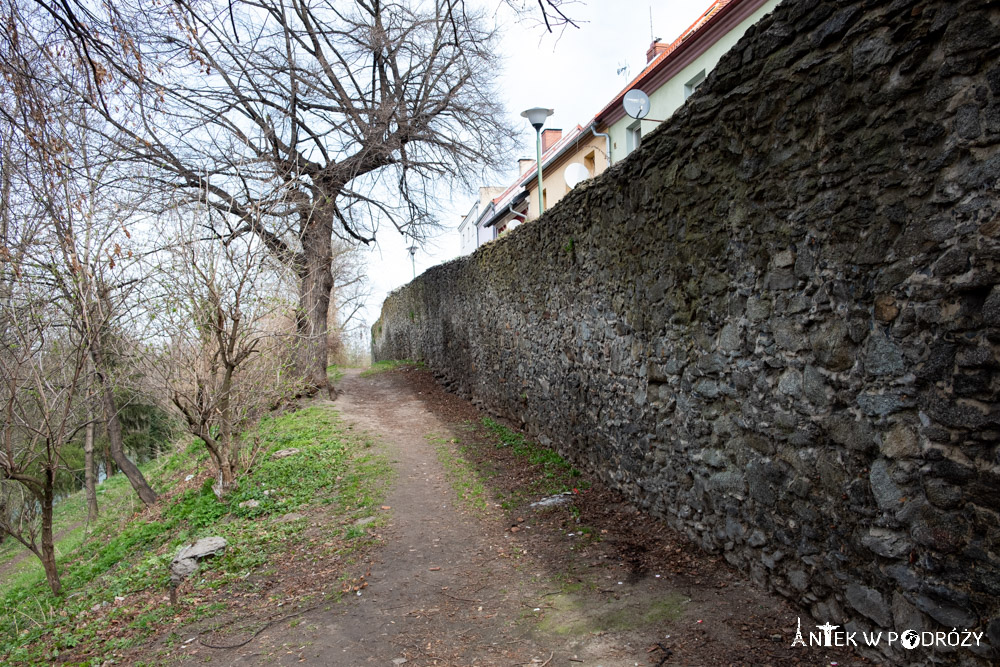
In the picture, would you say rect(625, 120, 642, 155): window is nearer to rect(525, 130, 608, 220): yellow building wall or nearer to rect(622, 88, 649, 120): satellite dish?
rect(525, 130, 608, 220): yellow building wall

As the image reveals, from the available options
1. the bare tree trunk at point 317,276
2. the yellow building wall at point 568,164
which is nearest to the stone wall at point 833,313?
the bare tree trunk at point 317,276

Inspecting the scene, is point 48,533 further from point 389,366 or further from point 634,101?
point 389,366

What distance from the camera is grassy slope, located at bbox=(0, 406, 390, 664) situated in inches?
166

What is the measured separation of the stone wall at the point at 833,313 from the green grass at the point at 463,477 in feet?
5.57

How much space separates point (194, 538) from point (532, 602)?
4096 millimetres

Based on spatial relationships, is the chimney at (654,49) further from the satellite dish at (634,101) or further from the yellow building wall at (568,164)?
the satellite dish at (634,101)

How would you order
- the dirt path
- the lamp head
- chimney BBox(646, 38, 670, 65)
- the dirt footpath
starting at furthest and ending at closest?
1. chimney BBox(646, 38, 670, 65)
2. the lamp head
3. the dirt path
4. the dirt footpath

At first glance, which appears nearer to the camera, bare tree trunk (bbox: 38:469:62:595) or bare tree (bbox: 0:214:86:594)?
bare tree (bbox: 0:214:86:594)

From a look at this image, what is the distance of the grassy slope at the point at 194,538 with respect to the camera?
13.8 feet

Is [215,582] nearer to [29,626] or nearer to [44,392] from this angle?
[29,626]

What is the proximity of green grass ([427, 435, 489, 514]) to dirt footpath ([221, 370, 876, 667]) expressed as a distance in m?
0.14

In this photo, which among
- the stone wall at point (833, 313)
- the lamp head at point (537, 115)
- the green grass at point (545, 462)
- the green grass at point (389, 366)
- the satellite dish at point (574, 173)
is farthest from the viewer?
the green grass at point (389, 366)

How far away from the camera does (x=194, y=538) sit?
5.97 meters

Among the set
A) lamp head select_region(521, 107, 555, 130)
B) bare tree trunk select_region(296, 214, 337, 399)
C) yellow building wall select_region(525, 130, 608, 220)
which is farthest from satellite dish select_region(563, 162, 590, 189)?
bare tree trunk select_region(296, 214, 337, 399)
